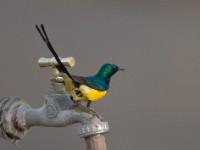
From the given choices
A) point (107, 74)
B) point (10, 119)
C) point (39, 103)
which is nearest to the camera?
point (107, 74)

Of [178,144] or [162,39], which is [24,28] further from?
[178,144]

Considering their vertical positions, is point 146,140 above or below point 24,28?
below

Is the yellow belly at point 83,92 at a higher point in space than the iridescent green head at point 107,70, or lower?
lower

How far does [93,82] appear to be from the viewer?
4.95 ft

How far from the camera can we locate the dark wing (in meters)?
1.49

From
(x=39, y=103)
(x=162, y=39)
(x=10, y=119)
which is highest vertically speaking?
(x=162, y=39)

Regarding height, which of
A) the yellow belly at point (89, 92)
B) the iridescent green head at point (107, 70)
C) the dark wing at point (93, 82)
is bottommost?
the yellow belly at point (89, 92)

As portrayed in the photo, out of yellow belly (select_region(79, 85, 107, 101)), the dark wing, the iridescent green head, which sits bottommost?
yellow belly (select_region(79, 85, 107, 101))

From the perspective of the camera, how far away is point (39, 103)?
236 cm

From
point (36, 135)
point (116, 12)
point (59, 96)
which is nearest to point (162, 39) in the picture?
point (116, 12)

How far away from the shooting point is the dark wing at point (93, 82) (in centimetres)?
149

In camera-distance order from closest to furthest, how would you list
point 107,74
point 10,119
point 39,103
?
point 107,74 → point 10,119 → point 39,103

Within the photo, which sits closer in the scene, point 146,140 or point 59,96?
point 59,96

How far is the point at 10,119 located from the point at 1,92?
0.77 meters
